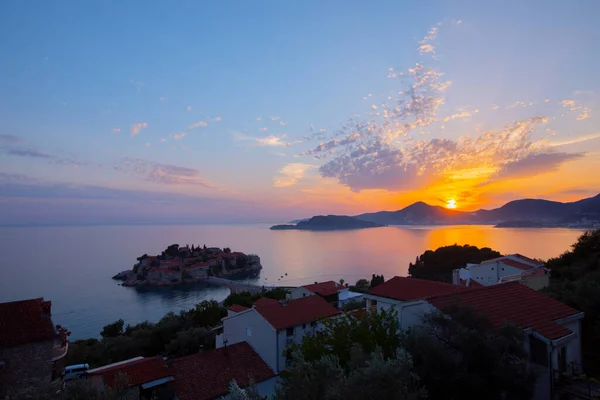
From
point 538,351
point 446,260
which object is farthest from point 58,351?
point 446,260

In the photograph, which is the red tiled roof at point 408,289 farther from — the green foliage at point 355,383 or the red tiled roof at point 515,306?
the green foliage at point 355,383

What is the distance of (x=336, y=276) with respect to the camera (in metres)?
66.0

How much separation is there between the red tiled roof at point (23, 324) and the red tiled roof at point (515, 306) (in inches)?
391

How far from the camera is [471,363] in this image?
562cm

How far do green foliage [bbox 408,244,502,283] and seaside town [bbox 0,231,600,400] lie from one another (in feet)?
77.9

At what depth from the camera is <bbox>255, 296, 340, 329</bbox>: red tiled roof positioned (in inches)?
527

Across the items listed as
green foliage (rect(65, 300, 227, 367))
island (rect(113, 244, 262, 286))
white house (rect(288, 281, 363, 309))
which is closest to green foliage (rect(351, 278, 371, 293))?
white house (rect(288, 281, 363, 309))

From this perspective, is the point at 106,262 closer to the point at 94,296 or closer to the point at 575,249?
the point at 94,296

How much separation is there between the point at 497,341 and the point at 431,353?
1119mm

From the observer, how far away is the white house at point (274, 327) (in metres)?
12.8

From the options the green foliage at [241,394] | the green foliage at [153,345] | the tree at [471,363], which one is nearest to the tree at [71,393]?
the green foliage at [241,394]

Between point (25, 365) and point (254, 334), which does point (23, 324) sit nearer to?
point (25, 365)

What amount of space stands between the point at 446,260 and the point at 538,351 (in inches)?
1486

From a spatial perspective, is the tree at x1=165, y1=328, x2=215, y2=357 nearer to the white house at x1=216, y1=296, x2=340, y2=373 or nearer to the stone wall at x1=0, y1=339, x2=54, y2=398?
the white house at x1=216, y1=296, x2=340, y2=373
